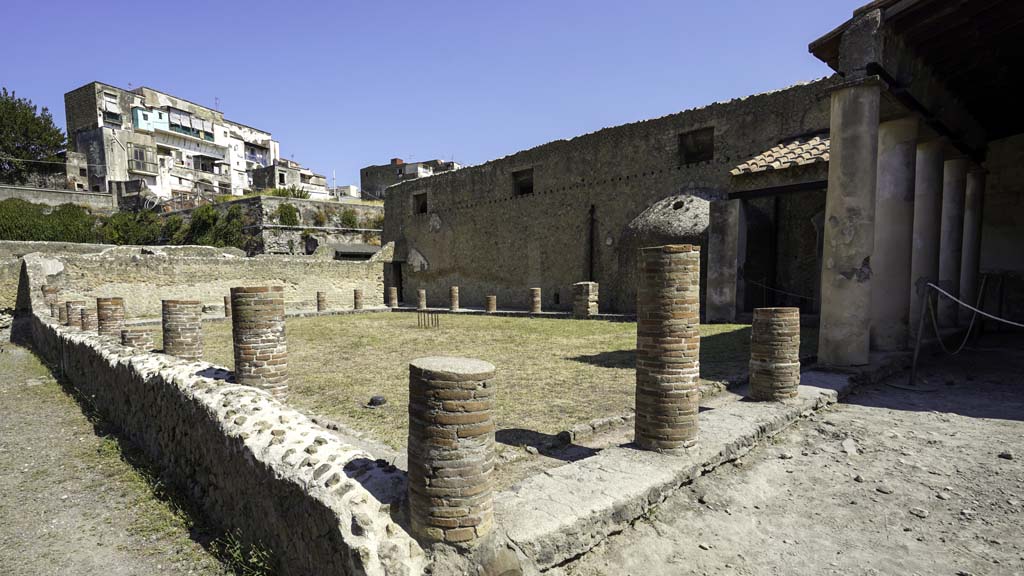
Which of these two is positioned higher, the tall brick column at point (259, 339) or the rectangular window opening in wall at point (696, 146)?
the rectangular window opening in wall at point (696, 146)

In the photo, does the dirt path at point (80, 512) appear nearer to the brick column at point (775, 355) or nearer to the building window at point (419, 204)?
the brick column at point (775, 355)

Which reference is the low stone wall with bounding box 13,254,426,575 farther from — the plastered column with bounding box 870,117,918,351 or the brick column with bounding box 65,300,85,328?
the plastered column with bounding box 870,117,918,351

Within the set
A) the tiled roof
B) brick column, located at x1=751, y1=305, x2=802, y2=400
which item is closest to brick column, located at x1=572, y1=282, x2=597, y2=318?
the tiled roof

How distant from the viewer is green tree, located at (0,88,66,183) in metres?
34.8

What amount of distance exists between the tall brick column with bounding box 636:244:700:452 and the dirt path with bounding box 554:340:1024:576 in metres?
0.42

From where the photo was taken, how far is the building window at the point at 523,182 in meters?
20.2

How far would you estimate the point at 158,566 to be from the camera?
→ 3270 mm

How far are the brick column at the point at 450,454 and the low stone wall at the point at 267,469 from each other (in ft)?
0.57

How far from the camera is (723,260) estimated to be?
1134cm

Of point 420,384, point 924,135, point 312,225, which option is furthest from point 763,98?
point 312,225

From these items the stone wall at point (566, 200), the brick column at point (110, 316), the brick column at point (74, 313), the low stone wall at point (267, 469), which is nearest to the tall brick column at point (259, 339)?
the low stone wall at point (267, 469)

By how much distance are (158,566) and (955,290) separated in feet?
38.6

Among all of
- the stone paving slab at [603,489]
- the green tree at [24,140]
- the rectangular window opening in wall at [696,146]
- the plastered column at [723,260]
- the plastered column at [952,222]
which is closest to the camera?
the stone paving slab at [603,489]

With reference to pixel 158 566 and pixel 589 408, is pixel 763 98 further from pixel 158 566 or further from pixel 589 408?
pixel 158 566
